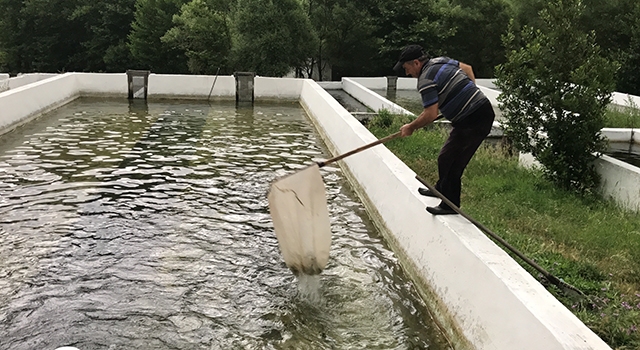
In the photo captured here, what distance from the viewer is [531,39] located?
7441 mm

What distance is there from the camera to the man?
4.57 m

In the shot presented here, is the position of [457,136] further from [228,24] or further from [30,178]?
[228,24]

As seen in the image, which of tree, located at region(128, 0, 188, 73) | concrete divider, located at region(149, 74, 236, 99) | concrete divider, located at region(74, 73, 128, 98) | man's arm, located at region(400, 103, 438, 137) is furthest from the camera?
tree, located at region(128, 0, 188, 73)

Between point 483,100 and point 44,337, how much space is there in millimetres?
3786

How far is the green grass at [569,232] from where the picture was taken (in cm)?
378

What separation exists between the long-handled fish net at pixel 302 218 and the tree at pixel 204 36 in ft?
61.7

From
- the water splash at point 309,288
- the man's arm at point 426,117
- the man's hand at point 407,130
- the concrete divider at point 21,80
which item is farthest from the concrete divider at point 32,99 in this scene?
the man's arm at point 426,117

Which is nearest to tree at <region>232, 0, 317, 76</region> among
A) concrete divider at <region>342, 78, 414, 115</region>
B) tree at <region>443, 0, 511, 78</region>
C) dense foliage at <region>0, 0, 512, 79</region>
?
dense foliage at <region>0, 0, 512, 79</region>

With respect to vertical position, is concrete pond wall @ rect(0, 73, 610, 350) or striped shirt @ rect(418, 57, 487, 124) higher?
striped shirt @ rect(418, 57, 487, 124)

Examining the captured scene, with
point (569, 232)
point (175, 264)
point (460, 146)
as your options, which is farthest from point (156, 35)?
point (569, 232)

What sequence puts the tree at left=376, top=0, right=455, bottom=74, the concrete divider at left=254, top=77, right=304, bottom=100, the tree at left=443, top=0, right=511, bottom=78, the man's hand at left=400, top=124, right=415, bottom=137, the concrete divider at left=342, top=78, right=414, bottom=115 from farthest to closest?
the tree at left=443, top=0, right=511, bottom=78, the tree at left=376, top=0, right=455, bottom=74, the concrete divider at left=254, top=77, right=304, bottom=100, the concrete divider at left=342, top=78, right=414, bottom=115, the man's hand at left=400, top=124, right=415, bottom=137

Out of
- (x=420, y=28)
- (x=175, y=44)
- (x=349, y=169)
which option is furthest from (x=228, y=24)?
(x=349, y=169)

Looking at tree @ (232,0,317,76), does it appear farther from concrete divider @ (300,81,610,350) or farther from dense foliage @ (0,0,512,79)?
concrete divider @ (300,81,610,350)

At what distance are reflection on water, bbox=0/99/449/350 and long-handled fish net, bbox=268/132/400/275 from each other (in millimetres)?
253
